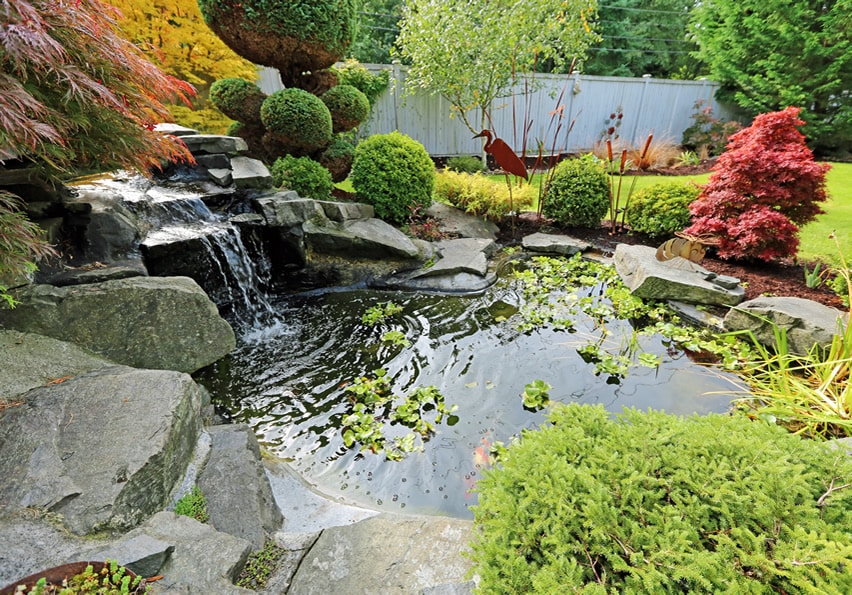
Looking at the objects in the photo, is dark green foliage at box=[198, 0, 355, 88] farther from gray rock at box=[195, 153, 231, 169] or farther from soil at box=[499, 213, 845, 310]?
soil at box=[499, 213, 845, 310]

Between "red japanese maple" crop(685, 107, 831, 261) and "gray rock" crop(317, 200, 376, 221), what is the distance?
424 centimetres

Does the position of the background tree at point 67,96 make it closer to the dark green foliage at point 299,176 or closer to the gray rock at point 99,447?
the gray rock at point 99,447

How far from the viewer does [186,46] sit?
23.1 feet

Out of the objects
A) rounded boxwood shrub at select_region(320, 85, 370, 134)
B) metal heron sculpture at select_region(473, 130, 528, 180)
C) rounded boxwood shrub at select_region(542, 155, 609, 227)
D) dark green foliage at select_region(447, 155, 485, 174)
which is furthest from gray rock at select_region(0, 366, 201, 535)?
dark green foliage at select_region(447, 155, 485, 174)

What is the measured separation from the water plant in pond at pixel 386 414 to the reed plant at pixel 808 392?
2.04 meters

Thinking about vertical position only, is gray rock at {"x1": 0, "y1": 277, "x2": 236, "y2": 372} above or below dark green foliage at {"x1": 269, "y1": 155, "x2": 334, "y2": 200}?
below

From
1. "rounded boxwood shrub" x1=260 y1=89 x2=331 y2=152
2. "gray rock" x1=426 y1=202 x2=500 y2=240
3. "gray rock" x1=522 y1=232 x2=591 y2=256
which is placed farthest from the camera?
"gray rock" x1=426 y1=202 x2=500 y2=240

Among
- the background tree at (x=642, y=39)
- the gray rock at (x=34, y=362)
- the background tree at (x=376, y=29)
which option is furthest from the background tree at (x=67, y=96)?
the background tree at (x=642, y=39)

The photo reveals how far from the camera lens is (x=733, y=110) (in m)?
13.8

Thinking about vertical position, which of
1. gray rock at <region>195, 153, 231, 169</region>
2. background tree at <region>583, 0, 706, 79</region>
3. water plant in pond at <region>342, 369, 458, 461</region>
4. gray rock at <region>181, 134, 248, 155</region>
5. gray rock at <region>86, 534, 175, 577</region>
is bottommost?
water plant in pond at <region>342, 369, 458, 461</region>

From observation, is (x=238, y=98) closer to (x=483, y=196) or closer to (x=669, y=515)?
(x=483, y=196)

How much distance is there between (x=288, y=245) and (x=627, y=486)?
430 centimetres

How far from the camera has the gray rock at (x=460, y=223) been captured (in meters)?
6.24

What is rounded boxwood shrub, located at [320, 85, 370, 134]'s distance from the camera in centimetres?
609
